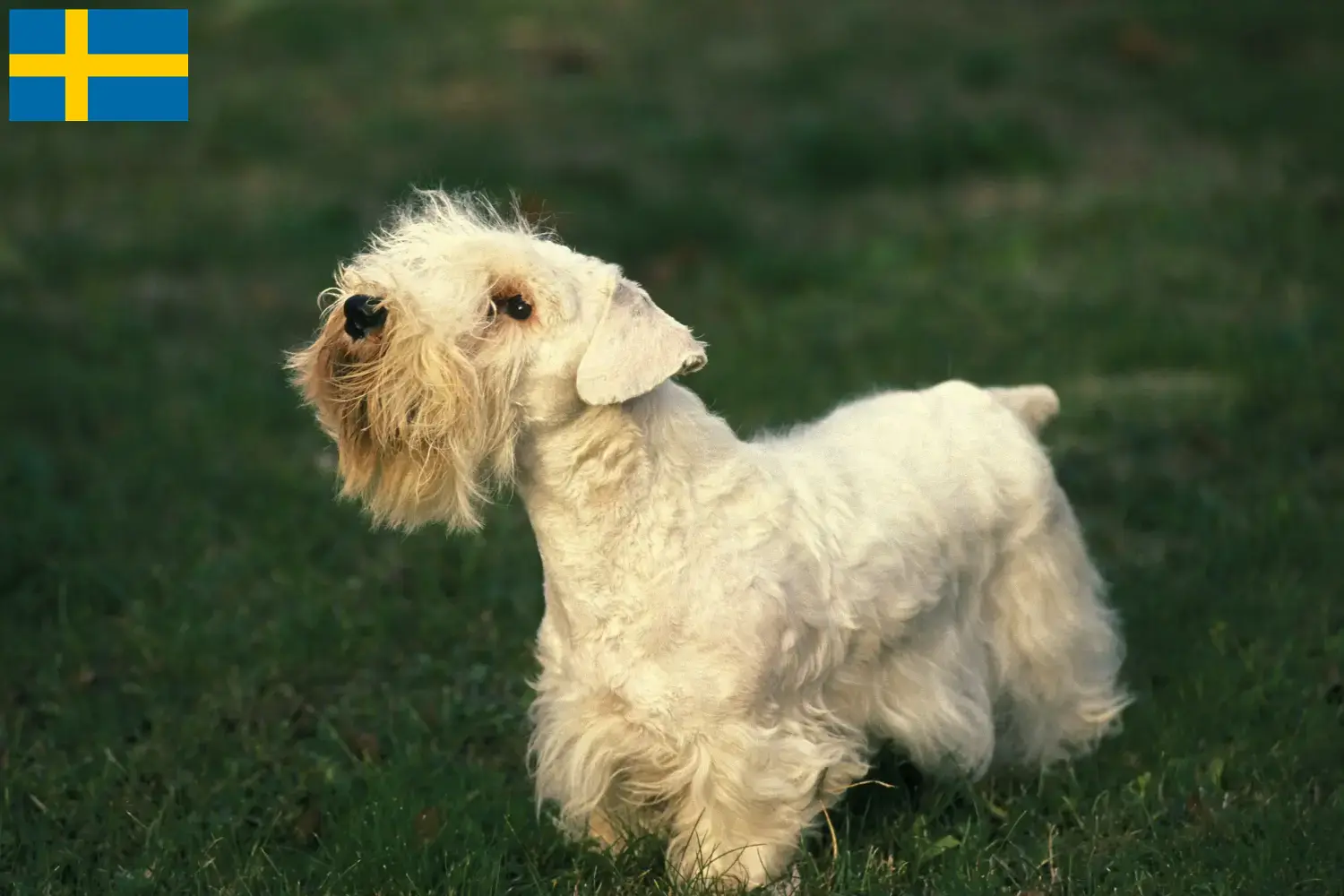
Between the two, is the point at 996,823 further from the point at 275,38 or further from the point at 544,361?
the point at 275,38

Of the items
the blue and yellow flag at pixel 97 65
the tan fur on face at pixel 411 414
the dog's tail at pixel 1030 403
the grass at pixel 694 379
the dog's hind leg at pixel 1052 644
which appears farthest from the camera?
the blue and yellow flag at pixel 97 65

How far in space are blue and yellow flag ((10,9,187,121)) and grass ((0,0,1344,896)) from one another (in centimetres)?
32

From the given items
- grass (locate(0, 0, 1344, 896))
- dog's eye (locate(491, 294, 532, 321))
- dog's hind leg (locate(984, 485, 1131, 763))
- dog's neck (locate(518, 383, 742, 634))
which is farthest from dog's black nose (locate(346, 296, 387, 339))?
dog's hind leg (locate(984, 485, 1131, 763))

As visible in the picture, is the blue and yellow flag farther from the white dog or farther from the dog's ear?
the dog's ear

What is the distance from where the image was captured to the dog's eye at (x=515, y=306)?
12.4ft

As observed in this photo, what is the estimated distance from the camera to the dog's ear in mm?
3686

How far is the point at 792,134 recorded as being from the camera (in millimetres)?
11844

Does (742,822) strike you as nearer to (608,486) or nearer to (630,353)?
(608,486)

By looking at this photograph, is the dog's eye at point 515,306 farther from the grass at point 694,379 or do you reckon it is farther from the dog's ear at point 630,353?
the grass at point 694,379

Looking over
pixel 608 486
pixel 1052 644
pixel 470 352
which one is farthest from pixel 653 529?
pixel 1052 644

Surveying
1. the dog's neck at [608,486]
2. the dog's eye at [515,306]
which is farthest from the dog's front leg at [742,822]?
the dog's eye at [515,306]

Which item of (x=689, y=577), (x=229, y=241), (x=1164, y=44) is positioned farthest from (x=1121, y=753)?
(x=1164, y=44)

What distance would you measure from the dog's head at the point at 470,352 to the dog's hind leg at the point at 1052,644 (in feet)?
4.71

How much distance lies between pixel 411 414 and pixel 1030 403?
2.08 m
